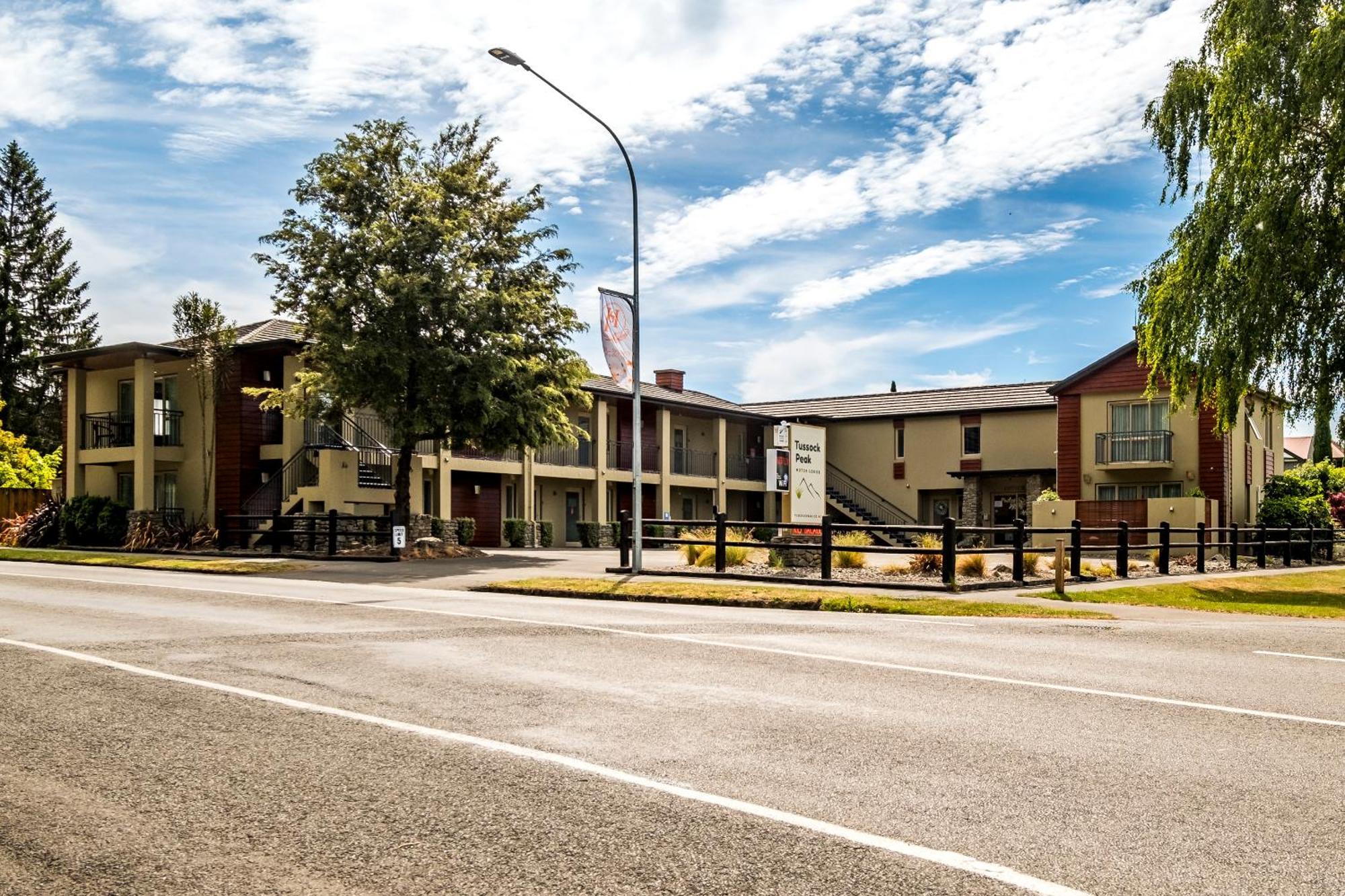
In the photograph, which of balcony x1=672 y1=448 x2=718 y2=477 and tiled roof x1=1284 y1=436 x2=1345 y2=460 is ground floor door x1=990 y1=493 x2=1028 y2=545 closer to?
balcony x1=672 y1=448 x2=718 y2=477

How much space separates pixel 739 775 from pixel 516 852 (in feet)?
5.21

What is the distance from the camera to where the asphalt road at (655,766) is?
466 centimetres

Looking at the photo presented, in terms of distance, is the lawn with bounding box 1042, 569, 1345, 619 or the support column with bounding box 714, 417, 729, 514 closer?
the lawn with bounding box 1042, 569, 1345, 619

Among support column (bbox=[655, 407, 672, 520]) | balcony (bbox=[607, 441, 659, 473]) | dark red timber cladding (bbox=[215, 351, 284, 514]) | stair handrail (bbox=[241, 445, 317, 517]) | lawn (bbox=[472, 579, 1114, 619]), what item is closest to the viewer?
lawn (bbox=[472, 579, 1114, 619])

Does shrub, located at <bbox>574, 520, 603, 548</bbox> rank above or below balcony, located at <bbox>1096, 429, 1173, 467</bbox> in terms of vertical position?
below

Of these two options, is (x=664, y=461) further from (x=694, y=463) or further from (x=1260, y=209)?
(x=1260, y=209)

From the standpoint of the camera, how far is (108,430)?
39969 millimetres

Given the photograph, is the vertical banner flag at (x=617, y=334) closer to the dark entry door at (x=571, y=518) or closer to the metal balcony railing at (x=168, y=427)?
the metal balcony railing at (x=168, y=427)

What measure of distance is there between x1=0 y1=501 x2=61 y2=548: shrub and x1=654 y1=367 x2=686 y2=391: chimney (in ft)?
91.3

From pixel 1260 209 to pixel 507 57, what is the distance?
14.6m

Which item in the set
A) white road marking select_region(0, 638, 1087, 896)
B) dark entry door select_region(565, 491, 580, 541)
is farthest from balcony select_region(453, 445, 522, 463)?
white road marking select_region(0, 638, 1087, 896)

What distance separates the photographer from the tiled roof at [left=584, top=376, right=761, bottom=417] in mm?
46947

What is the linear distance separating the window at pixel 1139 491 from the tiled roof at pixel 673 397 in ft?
55.6

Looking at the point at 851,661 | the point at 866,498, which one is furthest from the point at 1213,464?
the point at 851,661
